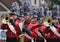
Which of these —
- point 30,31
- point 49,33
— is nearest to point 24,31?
point 30,31

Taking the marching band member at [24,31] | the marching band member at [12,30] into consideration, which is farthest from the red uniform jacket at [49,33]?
the marching band member at [12,30]

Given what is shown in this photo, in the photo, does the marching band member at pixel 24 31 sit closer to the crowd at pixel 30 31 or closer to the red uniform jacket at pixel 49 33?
the crowd at pixel 30 31

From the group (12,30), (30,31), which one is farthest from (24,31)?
(12,30)

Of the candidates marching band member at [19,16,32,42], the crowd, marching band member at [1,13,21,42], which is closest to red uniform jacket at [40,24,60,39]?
the crowd

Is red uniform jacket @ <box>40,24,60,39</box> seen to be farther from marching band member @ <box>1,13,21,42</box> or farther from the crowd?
marching band member @ <box>1,13,21,42</box>

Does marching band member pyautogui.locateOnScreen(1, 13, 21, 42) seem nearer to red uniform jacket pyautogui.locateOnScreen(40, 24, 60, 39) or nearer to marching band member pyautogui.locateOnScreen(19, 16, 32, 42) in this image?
marching band member pyautogui.locateOnScreen(19, 16, 32, 42)

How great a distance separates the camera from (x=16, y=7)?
854 cm

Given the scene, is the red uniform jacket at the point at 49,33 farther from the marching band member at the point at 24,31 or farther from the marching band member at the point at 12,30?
the marching band member at the point at 12,30

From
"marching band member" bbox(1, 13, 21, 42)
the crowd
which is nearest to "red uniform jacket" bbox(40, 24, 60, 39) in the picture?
the crowd

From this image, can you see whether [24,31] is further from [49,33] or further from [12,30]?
[49,33]

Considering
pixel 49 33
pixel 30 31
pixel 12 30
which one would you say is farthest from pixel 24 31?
pixel 49 33

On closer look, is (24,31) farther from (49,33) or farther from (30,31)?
(49,33)

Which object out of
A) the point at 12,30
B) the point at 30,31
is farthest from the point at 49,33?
the point at 12,30

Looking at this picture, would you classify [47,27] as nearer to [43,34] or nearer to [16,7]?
[43,34]
